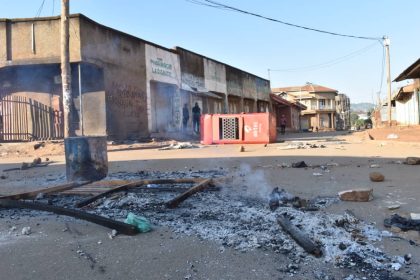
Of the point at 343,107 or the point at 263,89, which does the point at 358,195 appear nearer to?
the point at 263,89

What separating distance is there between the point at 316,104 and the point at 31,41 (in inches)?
2377

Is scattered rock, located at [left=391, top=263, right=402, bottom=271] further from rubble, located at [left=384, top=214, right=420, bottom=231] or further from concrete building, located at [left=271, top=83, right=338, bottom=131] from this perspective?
concrete building, located at [left=271, top=83, right=338, bottom=131]

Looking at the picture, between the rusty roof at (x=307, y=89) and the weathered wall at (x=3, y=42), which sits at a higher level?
the rusty roof at (x=307, y=89)

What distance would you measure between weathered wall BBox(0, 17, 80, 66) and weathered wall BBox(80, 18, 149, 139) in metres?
1.20

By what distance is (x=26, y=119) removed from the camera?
1731 centimetres

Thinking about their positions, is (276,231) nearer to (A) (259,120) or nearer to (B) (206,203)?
(B) (206,203)

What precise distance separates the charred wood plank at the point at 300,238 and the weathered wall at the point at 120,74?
14628mm

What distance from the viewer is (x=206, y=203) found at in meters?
4.88

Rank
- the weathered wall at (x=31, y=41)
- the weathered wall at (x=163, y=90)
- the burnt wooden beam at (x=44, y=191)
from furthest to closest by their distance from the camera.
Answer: the weathered wall at (x=163, y=90)
the weathered wall at (x=31, y=41)
the burnt wooden beam at (x=44, y=191)

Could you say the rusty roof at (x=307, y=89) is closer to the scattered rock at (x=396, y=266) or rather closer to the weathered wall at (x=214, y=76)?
Result: the weathered wall at (x=214, y=76)

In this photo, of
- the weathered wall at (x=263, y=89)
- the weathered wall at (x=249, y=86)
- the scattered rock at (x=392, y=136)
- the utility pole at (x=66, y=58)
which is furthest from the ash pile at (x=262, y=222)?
the weathered wall at (x=263, y=89)

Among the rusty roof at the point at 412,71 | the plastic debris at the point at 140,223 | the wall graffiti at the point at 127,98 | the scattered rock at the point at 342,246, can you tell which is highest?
the rusty roof at the point at 412,71

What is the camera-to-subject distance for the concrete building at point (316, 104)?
7094 centimetres

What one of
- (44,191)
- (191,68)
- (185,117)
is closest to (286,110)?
(191,68)
